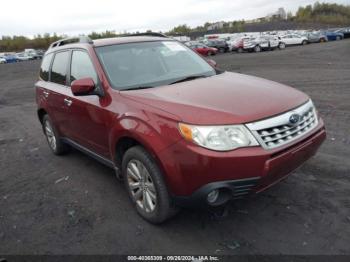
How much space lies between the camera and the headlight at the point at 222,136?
2807 millimetres

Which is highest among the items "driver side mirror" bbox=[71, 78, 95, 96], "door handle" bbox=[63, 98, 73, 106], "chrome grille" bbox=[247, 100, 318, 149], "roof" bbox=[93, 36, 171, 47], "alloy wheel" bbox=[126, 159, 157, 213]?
"roof" bbox=[93, 36, 171, 47]

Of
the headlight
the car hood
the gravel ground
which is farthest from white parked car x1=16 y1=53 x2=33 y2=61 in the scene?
the headlight

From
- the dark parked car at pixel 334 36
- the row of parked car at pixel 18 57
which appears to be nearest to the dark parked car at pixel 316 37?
the dark parked car at pixel 334 36

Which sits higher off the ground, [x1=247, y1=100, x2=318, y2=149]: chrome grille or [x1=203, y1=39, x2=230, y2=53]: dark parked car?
[x1=203, y1=39, x2=230, y2=53]: dark parked car

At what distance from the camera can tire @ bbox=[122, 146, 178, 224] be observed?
319 centimetres

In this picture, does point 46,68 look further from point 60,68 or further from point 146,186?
point 146,186

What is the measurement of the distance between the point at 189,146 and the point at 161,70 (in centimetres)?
160

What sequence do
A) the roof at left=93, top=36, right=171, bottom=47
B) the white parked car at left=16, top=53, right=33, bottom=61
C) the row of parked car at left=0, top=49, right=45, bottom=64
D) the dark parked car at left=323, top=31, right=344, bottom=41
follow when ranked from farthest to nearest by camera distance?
the white parked car at left=16, top=53, right=33, bottom=61, the row of parked car at left=0, top=49, right=45, bottom=64, the dark parked car at left=323, top=31, right=344, bottom=41, the roof at left=93, top=36, right=171, bottom=47

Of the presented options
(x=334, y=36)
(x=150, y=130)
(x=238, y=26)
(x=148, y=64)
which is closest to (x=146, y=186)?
(x=150, y=130)

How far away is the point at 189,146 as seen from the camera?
281 centimetres

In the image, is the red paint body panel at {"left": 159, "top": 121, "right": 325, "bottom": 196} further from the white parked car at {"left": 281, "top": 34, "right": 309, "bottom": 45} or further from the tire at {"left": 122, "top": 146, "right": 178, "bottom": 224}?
the white parked car at {"left": 281, "top": 34, "right": 309, "bottom": 45}

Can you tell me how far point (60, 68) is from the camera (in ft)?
16.7

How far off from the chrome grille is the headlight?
76mm

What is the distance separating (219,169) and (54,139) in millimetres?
3825
